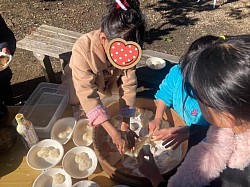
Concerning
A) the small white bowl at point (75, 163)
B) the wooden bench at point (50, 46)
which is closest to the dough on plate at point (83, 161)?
the small white bowl at point (75, 163)

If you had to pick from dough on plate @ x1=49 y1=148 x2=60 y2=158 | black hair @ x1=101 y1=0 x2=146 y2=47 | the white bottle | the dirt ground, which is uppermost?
black hair @ x1=101 y1=0 x2=146 y2=47

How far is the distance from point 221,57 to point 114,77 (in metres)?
1.24

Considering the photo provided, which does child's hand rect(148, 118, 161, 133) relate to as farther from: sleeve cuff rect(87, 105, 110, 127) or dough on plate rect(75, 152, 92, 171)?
dough on plate rect(75, 152, 92, 171)

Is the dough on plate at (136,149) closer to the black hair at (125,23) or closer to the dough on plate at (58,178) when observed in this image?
the dough on plate at (58,178)

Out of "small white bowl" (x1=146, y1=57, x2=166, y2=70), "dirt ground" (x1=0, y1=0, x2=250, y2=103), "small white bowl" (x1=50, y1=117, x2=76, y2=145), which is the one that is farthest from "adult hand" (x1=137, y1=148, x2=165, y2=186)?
"dirt ground" (x1=0, y1=0, x2=250, y2=103)

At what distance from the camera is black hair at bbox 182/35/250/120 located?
0.99 m

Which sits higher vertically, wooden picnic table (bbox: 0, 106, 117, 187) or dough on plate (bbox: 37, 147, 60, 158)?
dough on plate (bbox: 37, 147, 60, 158)

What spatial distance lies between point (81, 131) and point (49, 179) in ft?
1.20

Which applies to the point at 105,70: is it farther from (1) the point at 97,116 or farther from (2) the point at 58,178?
(2) the point at 58,178

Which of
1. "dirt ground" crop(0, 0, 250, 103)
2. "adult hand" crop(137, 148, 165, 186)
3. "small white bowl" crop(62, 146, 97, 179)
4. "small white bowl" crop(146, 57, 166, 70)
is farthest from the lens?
"dirt ground" crop(0, 0, 250, 103)

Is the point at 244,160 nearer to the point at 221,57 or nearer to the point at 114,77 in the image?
the point at 221,57

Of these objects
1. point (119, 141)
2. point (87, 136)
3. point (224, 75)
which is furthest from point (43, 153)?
point (224, 75)

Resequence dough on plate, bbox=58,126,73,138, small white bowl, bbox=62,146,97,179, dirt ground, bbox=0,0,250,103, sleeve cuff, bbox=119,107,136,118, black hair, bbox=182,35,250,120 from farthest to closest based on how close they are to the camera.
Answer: dirt ground, bbox=0,0,250,103 < sleeve cuff, bbox=119,107,136,118 < dough on plate, bbox=58,126,73,138 < small white bowl, bbox=62,146,97,179 < black hair, bbox=182,35,250,120

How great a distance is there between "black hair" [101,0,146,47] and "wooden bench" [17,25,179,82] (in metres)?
1.25
